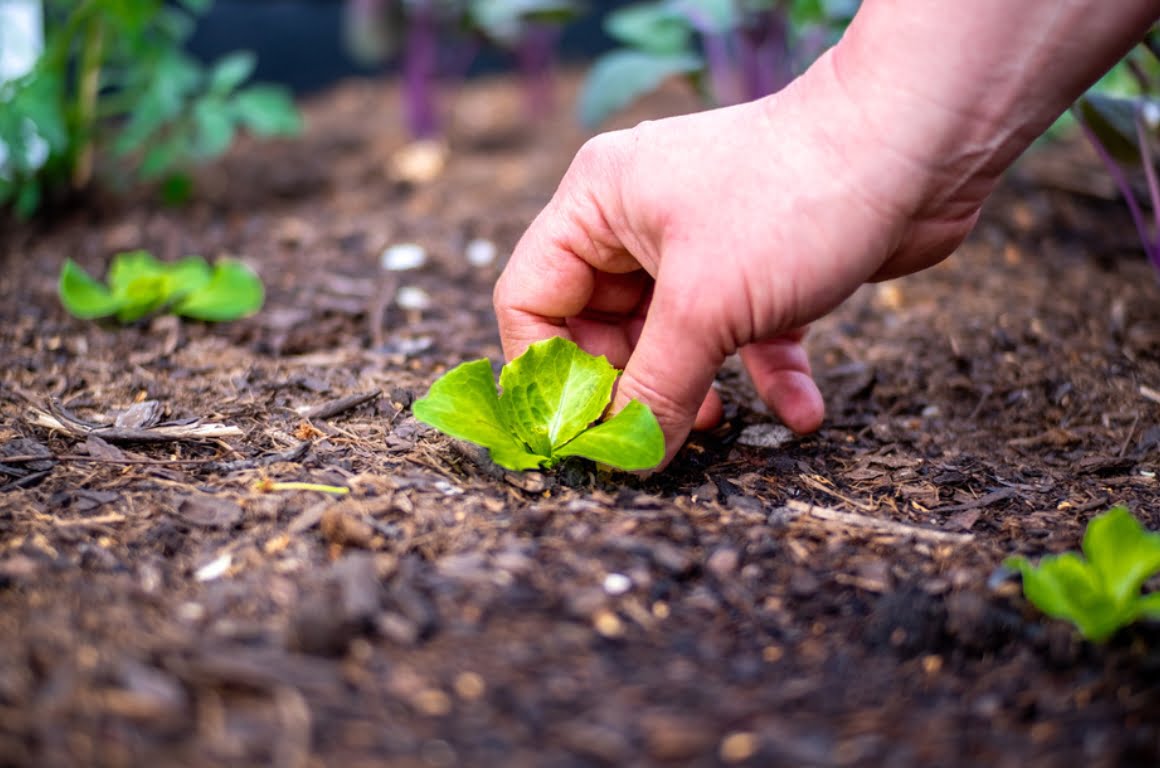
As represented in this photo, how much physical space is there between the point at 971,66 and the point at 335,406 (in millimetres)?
1051

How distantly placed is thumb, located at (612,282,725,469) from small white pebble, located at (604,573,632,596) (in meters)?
0.24

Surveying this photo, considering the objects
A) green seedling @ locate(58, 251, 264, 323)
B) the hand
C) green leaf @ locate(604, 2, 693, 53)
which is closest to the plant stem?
green seedling @ locate(58, 251, 264, 323)

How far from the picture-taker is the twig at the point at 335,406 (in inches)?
58.2

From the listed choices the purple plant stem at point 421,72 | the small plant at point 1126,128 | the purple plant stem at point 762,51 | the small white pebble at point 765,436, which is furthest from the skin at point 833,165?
the purple plant stem at point 421,72

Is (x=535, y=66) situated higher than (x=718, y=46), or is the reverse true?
(x=718, y=46)

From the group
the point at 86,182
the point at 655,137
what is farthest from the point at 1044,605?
the point at 86,182

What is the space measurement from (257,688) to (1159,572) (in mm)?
1065

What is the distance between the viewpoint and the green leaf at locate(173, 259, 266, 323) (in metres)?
1.94

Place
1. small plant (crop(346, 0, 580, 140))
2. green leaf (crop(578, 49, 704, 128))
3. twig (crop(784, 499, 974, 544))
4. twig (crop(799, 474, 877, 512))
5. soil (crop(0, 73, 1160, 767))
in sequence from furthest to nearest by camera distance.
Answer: small plant (crop(346, 0, 580, 140)), green leaf (crop(578, 49, 704, 128)), twig (crop(799, 474, 877, 512)), twig (crop(784, 499, 974, 544)), soil (crop(0, 73, 1160, 767))

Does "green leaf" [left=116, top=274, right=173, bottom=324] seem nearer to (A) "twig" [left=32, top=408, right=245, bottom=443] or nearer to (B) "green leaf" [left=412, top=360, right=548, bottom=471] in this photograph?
(A) "twig" [left=32, top=408, right=245, bottom=443]

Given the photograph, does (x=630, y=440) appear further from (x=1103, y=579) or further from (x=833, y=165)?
(x=1103, y=579)

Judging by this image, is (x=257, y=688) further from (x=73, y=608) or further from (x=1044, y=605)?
(x=1044, y=605)

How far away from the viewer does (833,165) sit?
1070mm

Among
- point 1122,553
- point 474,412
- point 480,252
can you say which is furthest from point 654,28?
point 1122,553
